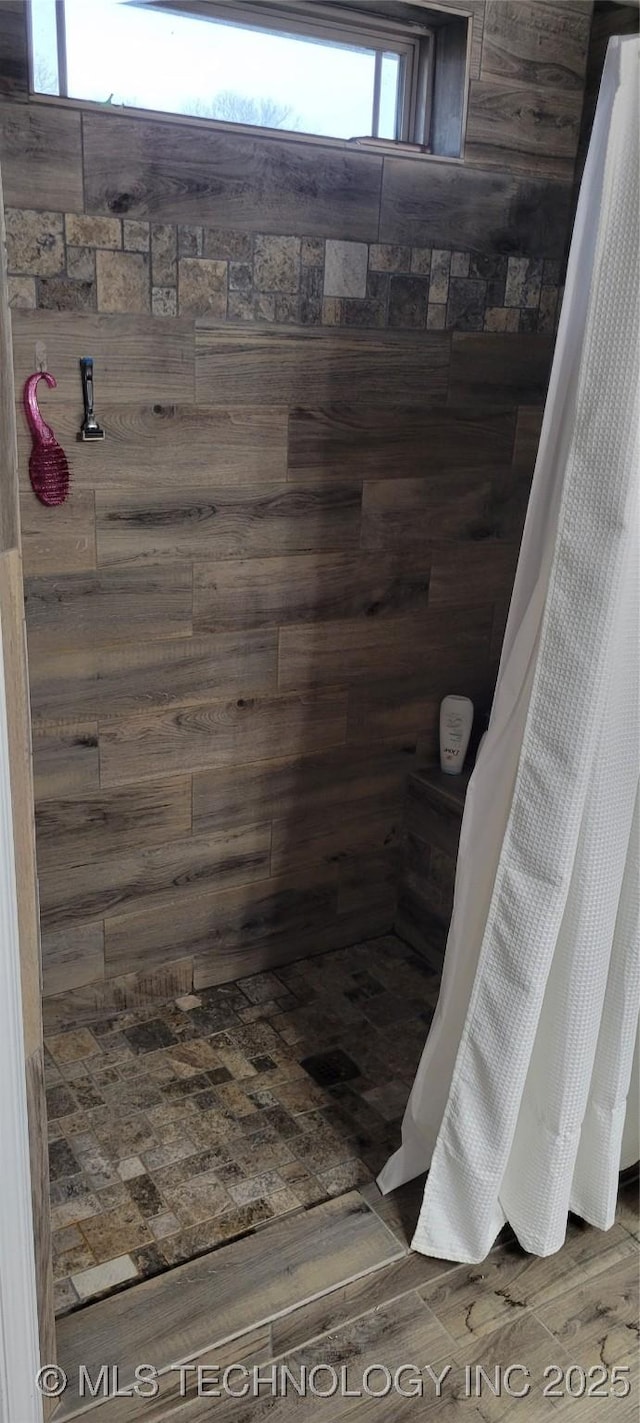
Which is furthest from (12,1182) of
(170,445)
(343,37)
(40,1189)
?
(343,37)

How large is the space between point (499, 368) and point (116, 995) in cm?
165

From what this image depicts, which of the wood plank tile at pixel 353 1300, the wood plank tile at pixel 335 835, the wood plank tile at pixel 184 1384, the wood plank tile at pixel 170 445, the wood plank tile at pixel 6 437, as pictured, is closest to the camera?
the wood plank tile at pixel 6 437

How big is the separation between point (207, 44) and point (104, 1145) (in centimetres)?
205

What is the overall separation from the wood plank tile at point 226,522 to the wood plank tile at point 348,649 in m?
0.19

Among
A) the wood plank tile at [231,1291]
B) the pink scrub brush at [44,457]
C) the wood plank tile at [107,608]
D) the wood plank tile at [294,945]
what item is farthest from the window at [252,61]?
the wood plank tile at [231,1291]

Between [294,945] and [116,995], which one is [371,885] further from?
[116,995]

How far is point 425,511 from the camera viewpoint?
254 cm

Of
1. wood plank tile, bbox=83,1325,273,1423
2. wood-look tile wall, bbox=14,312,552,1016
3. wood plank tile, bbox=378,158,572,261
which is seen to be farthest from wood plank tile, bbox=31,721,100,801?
wood plank tile, bbox=378,158,572,261

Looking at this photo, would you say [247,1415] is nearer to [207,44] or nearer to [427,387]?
[427,387]

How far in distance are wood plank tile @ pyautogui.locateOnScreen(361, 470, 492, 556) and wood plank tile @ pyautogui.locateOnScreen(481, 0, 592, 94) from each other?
0.83 m

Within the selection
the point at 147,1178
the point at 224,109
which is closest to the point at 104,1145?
the point at 147,1178

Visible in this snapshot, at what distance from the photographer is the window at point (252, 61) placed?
6.33ft

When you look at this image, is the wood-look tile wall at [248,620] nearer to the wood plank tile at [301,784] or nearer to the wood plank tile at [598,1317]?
the wood plank tile at [301,784]

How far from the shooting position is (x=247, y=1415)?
1595 mm
